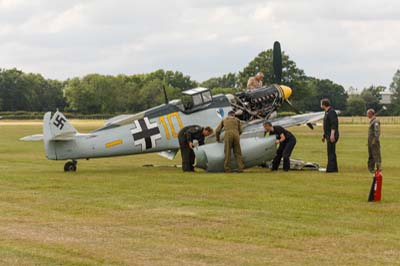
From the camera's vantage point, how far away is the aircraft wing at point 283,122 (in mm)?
21188

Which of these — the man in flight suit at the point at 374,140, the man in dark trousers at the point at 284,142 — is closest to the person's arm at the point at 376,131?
the man in flight suit at the point at 374,140

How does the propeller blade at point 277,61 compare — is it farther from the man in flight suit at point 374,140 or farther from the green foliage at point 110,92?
the green foliage at point 110,92

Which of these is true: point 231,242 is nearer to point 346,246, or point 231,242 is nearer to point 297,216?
point 346,246

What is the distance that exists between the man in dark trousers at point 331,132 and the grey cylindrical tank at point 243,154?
126 centimetres

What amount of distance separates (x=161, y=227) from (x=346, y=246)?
2.63 metres

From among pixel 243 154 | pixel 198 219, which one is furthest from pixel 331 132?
pixel 198 219

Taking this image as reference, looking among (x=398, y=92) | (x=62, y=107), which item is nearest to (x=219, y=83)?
(x=62, y=107)

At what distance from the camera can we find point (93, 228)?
37.0ft

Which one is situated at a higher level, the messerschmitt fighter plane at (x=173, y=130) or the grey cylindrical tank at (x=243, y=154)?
the messerschmitt fighter plane at (x=173, y=130)

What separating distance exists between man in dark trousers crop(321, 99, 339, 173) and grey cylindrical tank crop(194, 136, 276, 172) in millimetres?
1263

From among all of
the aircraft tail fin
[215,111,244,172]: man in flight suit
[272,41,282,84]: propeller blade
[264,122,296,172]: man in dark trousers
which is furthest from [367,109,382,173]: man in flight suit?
the aircraft tail fin

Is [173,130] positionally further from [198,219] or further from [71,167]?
[198,219]

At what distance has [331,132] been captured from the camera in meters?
20.1

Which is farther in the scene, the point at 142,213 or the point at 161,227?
the point at 142,213
